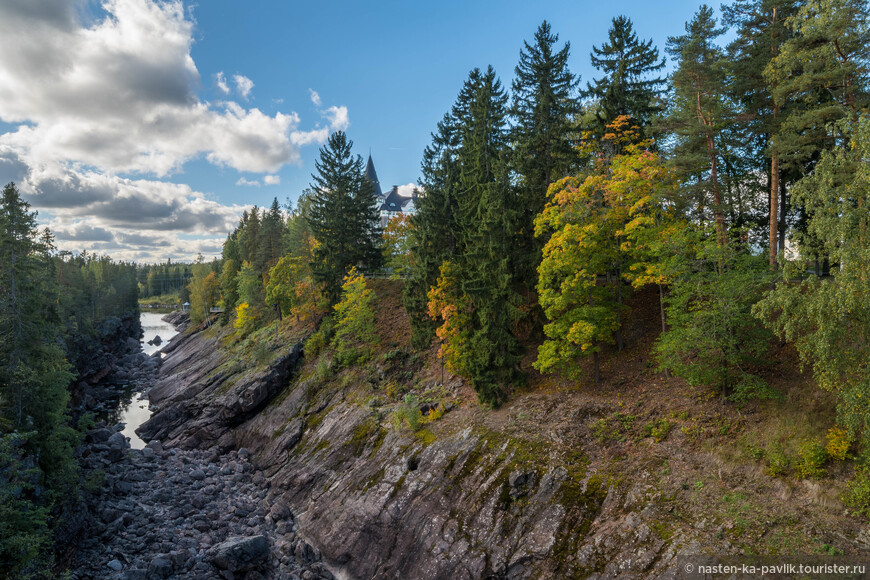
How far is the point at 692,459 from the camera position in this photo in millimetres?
13977

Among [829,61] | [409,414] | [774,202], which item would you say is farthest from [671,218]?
[409,414]

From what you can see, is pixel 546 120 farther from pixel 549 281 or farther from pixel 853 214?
pixel 853 214

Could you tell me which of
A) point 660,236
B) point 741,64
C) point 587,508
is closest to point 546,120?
point 741,64

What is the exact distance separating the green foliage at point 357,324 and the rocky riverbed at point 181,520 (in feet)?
31.8

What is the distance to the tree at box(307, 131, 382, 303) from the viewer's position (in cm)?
3600

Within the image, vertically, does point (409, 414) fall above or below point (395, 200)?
below

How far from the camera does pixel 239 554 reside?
58.6ft

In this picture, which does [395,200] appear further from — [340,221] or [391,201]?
[340,221]

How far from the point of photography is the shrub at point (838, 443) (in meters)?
11.7

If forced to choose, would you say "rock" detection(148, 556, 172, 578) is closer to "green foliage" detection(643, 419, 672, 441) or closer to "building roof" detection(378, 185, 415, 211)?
"green foliage" detection(643, 419, 672, 441)

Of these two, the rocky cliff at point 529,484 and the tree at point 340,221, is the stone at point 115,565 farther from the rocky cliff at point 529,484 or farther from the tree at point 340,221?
the tree at point 340,221

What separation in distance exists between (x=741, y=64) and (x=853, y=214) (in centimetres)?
1370

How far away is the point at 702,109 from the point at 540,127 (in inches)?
359

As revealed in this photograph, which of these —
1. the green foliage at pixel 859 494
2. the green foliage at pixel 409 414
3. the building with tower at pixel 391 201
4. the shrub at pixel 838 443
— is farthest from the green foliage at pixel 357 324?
the building with tower at pixel 391 201
